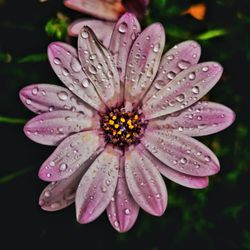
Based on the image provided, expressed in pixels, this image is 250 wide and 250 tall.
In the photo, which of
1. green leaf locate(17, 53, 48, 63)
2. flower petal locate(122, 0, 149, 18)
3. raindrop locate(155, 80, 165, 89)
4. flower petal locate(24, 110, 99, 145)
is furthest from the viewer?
→ green leaf locate(17, 53, 48, 63)

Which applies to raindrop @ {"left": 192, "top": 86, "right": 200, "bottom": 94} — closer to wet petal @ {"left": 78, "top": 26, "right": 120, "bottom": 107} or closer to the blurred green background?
wet petal @ {"left": 78, "top": 26, "right": 120, "bottom": 107}

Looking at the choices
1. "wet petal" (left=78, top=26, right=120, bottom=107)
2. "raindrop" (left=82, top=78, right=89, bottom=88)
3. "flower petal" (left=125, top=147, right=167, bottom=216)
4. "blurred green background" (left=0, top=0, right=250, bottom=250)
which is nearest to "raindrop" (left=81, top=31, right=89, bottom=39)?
"wet petal" (left=78, top=26, right=120, bottom=107)

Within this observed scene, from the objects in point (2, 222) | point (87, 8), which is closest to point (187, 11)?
point (87, 8)

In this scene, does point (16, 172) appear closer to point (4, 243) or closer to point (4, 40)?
point (4, 243)

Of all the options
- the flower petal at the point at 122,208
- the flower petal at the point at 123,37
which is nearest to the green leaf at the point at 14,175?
the flower petal at the point at 122,208

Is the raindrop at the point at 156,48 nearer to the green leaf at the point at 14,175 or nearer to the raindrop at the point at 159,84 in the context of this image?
the raindrop at the point at 159,84
